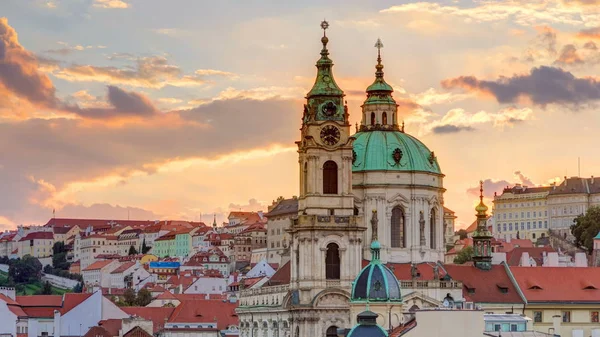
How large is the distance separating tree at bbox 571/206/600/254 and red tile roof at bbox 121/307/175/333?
152 feet

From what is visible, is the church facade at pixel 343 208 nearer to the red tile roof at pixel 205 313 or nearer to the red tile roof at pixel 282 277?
the red tile roof at pixel 282 277

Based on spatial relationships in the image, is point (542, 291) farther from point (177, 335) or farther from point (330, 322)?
point (177, 335)

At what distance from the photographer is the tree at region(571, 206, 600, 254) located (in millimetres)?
173500

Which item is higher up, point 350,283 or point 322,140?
point 322,140

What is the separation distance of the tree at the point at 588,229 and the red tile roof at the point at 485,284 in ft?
182

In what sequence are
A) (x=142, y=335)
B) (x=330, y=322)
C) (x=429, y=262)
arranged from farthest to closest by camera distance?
(x=142, y=335) < (x=429, y=262) < (x=330, y=322)

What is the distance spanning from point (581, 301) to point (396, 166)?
1614cm

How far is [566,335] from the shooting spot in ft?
369

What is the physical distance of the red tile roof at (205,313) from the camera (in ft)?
486

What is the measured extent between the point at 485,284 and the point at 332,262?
1197 cm

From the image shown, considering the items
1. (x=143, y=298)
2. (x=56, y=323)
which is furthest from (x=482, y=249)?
(x=143, y=298)

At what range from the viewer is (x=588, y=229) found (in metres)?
176

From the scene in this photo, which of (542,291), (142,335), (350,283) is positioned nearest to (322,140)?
(350,283)

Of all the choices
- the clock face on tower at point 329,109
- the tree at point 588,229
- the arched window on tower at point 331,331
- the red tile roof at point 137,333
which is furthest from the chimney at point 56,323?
the tree at point 588,229
